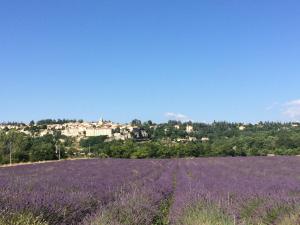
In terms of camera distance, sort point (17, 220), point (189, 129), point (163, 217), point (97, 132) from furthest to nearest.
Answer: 1. point (189, 129)
2. point (97, 132)
3. point (163, 217)
4. point (17, 220)

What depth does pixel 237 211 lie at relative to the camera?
9.42m

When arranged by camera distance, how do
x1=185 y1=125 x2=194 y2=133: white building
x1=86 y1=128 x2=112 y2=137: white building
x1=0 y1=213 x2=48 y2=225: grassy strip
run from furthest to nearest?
x1=185 y1=125 x2=194 y2=133: white building
x1=86 y1=128 x2=112 y2=137: white building
x1=0 y1=213 x2=48 y2=225: grassy strip

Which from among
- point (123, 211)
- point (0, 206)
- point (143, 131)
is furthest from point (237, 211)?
point (143, 131)

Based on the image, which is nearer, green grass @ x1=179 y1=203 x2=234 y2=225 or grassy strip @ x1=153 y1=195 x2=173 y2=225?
green grass @ x1=179 y1=203 x2=234 y2=225

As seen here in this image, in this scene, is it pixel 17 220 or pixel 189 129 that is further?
pixel 189 129

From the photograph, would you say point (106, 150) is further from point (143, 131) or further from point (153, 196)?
point (143, 131)

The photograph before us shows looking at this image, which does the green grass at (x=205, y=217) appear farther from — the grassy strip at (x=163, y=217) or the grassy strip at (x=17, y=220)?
the grassy strip at (x=17, y=220)

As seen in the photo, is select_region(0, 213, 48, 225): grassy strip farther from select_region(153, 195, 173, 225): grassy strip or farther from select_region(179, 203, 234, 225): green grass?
select_region(153, 195, 173, 225): grassy strip

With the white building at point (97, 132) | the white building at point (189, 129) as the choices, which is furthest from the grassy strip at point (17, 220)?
the white building at point (189, 129)

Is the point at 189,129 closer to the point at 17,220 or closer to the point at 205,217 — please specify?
the point at 205,217

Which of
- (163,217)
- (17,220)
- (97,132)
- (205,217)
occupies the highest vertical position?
(97,132)

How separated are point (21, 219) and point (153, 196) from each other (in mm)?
6241

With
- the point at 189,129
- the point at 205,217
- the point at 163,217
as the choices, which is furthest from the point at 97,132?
the point at 205,217

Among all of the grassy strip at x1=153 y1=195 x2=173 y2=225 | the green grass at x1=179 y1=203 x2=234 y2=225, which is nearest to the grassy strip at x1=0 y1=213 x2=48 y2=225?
the green grass at x1=179 y1=203 x2=234 y2=225
